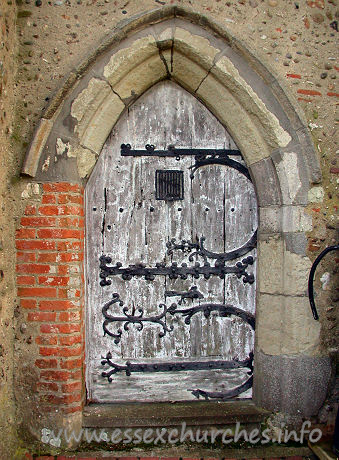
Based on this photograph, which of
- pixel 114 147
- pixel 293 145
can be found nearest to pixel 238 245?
pixel 293 145

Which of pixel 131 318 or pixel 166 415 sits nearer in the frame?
pixel 166 415

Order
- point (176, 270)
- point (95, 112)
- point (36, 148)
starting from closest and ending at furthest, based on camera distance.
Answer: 1. point (36, 148)
2. point (95, 112)
3. point (176, 270)

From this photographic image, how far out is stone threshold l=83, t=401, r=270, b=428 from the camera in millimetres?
2611

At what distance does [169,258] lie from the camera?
110 inches

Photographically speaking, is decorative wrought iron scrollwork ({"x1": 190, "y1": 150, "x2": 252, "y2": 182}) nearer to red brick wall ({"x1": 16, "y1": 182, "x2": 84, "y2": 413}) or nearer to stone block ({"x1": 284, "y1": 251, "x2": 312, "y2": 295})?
stone block ({"x1": 284, "y1": 251, "x2": 312, "y2": 295})

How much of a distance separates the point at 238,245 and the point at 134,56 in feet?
4.80

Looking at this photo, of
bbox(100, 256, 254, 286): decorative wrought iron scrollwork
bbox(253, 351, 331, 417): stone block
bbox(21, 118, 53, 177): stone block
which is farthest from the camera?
bbox(100, 256, 254, 286): decorative wrought iron scrollwork

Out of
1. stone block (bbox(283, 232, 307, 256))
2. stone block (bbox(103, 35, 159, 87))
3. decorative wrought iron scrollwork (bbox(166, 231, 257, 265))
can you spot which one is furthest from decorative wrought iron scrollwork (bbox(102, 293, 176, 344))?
stone block (bbox(103, 35, 159, 87))

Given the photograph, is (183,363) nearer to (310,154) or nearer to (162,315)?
(162,315)

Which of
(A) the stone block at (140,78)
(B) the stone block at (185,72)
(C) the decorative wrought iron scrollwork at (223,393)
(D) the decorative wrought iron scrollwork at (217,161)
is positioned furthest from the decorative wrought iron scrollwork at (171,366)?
(B) the stone block at (185,72)

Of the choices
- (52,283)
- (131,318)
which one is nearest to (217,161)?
(131,318)

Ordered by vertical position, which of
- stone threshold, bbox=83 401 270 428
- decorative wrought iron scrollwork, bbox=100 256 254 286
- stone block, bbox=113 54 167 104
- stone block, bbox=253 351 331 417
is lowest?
stone threshold, bbox=83 401 270 428

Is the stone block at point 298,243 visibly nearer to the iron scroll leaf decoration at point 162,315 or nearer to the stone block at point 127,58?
the iron scroll leaf decoration at point 162,315

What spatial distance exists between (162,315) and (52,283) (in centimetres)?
80
